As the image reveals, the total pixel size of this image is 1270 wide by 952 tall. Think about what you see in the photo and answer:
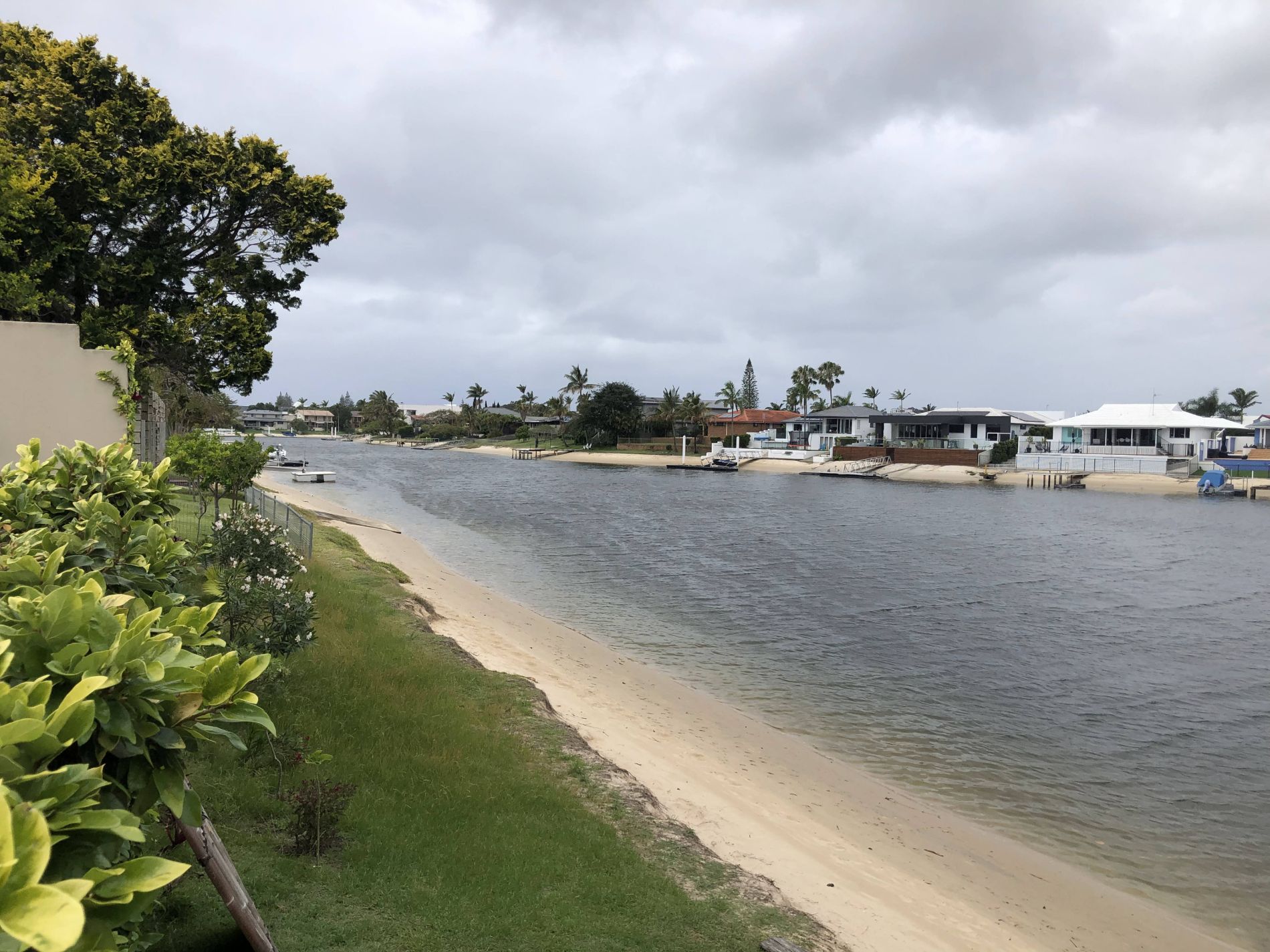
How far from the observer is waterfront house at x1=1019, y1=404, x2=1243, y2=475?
8006 cm

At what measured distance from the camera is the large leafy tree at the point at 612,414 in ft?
403

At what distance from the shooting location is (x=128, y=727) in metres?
2.52

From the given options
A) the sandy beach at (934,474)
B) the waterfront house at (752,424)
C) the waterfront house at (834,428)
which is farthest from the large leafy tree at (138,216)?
the waterfront house at (752,424)

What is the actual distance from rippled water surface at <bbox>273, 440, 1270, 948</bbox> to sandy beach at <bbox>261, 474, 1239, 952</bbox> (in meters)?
0.93

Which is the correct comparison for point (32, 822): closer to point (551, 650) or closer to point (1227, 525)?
point (551, 650)

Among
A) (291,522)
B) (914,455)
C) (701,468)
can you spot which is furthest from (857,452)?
(291,522)

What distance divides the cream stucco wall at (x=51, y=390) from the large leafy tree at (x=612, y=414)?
109 meters

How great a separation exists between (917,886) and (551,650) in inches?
415

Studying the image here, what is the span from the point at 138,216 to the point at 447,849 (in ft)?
68.6

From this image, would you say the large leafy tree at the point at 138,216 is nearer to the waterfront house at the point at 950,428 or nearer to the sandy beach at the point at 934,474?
the sandy beach at the point at 934,474

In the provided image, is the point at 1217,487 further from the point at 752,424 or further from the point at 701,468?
the point at 752,424

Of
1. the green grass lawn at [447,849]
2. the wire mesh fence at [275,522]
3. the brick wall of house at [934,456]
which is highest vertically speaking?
the brick wall of house at [934,456]

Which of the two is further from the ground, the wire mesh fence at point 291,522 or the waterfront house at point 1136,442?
the waterfront house at point 1136,442

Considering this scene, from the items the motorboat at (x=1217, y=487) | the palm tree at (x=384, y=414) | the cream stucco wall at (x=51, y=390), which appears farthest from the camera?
the palm tree at (x=384, y=414)
